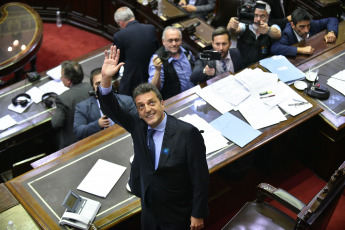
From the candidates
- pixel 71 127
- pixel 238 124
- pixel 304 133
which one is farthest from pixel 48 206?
pixel 304 133

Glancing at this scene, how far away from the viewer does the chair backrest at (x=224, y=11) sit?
5332mm

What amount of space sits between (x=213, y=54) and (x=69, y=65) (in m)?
1.33

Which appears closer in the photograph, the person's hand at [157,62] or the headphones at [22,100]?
the person's hand at [157,62]

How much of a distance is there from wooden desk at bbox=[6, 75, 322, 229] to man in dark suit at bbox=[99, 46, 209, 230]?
21cm

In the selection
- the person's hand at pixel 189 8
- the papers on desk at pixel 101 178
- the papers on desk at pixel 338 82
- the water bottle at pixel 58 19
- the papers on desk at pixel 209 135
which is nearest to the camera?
the papers on desk at pixel 101 178

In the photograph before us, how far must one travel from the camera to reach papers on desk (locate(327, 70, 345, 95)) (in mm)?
3832

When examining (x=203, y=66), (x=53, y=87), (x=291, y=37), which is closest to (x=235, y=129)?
(x=203, y=66)

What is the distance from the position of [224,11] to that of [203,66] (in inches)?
65.4

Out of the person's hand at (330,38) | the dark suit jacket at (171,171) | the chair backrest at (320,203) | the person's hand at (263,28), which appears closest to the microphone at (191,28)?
the person's hand at (263,28)

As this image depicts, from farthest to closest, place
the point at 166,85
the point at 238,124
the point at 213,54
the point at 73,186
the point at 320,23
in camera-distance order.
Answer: the point at 320,23 → the point at 166,85 → the point at 213,54 → the point at 238,124 → the point at 73,186

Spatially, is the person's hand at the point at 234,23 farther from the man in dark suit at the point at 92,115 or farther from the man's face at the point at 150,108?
the man's face at the point at 150,108

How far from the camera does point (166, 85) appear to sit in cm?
423

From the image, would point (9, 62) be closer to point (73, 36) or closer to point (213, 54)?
point (73, 36)

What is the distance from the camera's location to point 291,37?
14.5 feet
